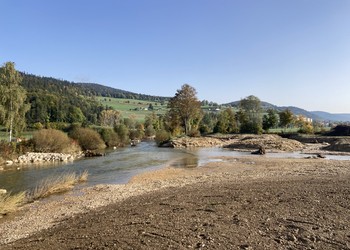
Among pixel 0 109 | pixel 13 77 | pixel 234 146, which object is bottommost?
pixel 234 146

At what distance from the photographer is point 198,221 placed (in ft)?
34.0

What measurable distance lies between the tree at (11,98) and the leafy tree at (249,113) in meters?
64.9

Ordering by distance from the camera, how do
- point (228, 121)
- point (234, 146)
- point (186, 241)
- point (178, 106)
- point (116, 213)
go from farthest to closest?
point (228, 121), point (178, 106), point (234, 146), point (116, 213), point (186, 241)

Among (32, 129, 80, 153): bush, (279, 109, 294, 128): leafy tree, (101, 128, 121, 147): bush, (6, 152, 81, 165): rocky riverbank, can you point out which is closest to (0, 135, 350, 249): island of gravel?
(6, 152, 81, 165): rocky riverbank

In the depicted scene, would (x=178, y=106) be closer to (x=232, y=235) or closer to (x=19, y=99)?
(x=19, y=99)

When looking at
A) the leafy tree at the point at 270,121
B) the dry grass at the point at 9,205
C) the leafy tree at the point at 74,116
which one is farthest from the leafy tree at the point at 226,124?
the dry grass at the point at 9,205

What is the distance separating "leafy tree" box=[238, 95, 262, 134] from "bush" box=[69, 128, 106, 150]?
1956 inches

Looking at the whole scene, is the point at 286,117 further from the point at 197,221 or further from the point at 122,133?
the point at 197,221

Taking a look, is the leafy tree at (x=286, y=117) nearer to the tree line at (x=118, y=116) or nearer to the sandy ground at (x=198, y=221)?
the tree line at (x=118, y=116)

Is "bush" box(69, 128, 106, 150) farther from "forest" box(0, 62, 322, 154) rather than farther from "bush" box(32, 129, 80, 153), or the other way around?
"bush" box(32, 129, 80, 153)

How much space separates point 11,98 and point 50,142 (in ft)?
25.3

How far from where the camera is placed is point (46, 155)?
39.6m

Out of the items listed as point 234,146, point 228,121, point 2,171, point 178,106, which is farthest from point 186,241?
point 228,121

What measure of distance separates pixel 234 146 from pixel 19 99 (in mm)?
38847
